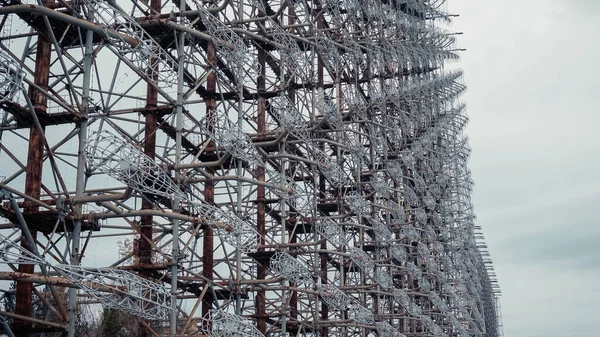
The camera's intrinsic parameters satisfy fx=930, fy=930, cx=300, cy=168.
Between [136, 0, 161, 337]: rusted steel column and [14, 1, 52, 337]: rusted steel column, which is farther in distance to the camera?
[136, 0, 161, 337]: rusted steel column

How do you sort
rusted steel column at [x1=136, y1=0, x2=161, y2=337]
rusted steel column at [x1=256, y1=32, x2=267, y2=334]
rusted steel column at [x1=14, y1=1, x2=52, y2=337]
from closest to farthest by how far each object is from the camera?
1. rusted steel column at [x1=14, y1=1, x2=52, y2=337]
2. rusted steel column at [x1=136, y1=0, x2=161, y2=337]
3. rusted steel column at [x1=256, y1=32, x2=267, y2=334]

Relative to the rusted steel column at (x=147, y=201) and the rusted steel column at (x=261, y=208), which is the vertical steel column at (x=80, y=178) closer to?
the rusted steel column at (x=147, y=201)

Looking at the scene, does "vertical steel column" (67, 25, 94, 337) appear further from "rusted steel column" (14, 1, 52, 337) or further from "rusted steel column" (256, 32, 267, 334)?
"rusted steel column" (256, 32, 267, 334)

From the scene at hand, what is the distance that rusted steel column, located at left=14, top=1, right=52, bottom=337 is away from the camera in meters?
24.8

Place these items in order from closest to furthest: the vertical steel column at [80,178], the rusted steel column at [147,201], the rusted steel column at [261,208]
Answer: the vertical steel column at [80,178]
the rusted steel column at [147,201]
the rusted steel column at [261,208]

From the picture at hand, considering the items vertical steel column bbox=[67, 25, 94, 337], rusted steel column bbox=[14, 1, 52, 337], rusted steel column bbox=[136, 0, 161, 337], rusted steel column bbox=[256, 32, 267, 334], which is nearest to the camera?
vertical steel column bbox=[67, 25, 94, 337]

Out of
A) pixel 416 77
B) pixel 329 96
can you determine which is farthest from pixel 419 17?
pixel 329 96

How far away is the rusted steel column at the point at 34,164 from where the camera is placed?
2483 centimetres

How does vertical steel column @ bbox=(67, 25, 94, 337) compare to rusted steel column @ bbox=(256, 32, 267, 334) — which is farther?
rusted steel column @ bbox=(256, 32, 267, 334)

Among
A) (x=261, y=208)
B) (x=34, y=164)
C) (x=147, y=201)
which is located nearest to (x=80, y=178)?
(x=34, y=164)

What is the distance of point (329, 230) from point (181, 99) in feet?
40.2

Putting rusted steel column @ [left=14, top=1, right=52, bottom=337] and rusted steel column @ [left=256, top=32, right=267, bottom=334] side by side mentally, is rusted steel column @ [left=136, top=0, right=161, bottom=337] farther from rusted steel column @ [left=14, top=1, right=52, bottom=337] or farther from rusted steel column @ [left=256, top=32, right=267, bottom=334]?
rusted steel column @ [left=256, top=32, right=267, bottom=334]

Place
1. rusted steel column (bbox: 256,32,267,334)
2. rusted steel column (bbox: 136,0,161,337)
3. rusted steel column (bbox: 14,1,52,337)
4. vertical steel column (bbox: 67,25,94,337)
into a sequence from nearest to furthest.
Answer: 1. vertical steel column (bbox: 67,25,94,337)
2. rusted steel column (bbox: 14,1,52,337)
3. rusted steel column (bbox: 136,0,161,337)
4. rusted steel column (bbox: 256,32,267,334)

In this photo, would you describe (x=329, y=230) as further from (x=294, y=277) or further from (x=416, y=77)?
(x=416, y=77)
